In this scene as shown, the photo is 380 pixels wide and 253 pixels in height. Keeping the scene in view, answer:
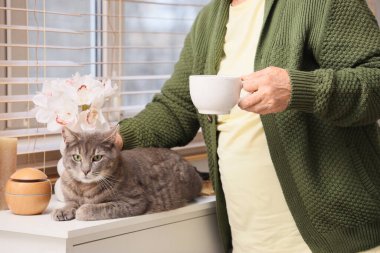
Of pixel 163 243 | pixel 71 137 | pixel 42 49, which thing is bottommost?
pixel 163 243

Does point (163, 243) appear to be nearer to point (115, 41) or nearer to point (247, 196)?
point (247, 196)

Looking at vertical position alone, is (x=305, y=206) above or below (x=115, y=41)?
below

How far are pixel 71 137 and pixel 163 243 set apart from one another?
36 cm

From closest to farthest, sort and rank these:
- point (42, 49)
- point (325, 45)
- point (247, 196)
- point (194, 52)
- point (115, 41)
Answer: point (325, 45) < point (247, 196) < point (194, 52) < point (42, 49) < point (115, 41)

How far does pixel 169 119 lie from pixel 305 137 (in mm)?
468

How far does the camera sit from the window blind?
2.00 m

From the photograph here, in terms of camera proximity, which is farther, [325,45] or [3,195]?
[3,195]

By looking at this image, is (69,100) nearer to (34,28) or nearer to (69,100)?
(69,100)

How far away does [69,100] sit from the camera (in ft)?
5.51

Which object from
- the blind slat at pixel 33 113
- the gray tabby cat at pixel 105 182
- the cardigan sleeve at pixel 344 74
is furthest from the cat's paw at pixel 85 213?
the cardigan sleeve at pixel 344 74

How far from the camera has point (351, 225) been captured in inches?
66.6

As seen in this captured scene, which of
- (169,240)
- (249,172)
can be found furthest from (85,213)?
(249,172)

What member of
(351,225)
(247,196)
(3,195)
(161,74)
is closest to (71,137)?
(3,195)

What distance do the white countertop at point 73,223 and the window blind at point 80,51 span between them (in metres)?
0.30
